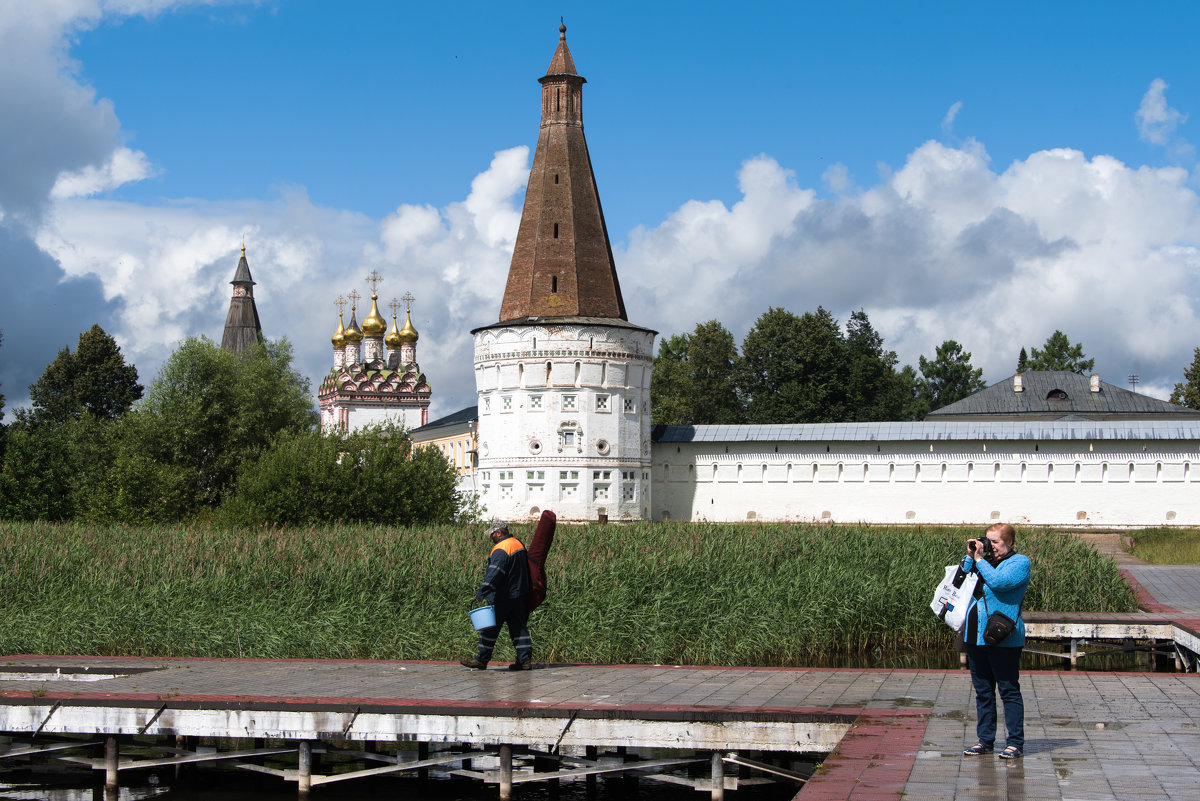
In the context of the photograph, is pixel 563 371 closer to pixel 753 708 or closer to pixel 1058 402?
pixel 1058 402

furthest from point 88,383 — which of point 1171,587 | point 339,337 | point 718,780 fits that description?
point 718,780

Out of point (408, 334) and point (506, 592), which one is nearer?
point (506, 592)

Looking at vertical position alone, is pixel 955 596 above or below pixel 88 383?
below

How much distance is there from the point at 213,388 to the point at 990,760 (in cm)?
2762

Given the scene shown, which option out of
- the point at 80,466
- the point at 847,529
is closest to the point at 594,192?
the point at 80,466

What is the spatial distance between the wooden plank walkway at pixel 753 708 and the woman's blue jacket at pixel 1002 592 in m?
0.55

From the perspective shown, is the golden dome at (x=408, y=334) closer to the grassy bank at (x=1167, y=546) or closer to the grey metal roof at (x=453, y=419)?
the grey metal roof at (x=453, y=419)

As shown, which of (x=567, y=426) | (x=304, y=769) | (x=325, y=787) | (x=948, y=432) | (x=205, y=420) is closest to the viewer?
(x=304, y=769)

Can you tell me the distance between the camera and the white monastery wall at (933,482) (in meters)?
31.6

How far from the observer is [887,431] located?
33250 mm

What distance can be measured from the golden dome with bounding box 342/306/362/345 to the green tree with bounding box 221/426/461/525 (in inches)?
1306

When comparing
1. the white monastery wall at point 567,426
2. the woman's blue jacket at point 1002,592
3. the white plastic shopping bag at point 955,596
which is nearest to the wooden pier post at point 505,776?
the white plastic shopping bag at point 955,596

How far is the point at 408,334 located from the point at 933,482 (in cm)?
3346

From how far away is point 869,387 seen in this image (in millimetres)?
51250
